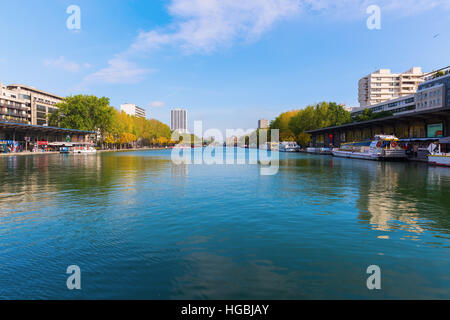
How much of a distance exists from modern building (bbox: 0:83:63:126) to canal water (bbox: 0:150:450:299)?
119165mm

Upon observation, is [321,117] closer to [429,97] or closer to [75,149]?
[429,97]

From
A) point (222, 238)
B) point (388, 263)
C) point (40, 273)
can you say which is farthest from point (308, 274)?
point (40, 273)

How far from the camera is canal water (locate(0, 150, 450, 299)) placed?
619 cm

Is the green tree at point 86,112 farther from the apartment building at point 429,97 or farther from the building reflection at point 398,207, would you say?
the building reflection at point 398,207

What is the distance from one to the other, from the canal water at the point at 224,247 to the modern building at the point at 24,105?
119m

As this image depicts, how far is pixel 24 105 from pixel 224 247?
141952 millimetres

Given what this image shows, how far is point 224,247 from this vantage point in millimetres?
8562

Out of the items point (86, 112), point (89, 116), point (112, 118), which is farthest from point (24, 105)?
point (112, 118)

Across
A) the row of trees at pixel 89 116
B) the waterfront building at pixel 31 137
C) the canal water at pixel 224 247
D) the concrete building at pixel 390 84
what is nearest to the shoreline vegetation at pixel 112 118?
the row of trees at pixel 89 116

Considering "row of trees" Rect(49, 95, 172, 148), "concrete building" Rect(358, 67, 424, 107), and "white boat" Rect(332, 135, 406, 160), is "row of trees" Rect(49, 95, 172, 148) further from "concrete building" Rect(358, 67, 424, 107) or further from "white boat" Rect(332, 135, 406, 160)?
"concrete building" Rect(358, 67, 424, 107)

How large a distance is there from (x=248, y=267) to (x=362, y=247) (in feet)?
11.9

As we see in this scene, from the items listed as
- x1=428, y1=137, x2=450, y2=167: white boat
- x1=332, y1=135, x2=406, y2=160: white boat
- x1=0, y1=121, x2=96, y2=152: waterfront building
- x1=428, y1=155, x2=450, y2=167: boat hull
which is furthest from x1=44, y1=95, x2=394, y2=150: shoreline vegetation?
x1=428, y1=155, x2=450, y2=167: boat hull
